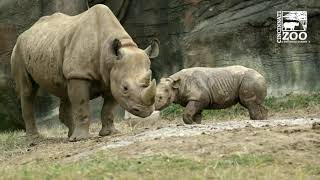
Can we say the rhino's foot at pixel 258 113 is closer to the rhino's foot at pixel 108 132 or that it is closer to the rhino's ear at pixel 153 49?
the rhino's ear at pixel 153 49

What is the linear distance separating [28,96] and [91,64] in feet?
6.49

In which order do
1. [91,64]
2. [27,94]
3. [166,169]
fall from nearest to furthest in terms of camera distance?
[166,169], [91,64], [27,94]

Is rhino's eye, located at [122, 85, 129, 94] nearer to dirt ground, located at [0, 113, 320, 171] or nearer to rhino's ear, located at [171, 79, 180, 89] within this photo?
dirt ground, located at [0, 113, 320, 171]

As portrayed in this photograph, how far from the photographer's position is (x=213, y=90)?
462 inches

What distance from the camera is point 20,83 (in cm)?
1137

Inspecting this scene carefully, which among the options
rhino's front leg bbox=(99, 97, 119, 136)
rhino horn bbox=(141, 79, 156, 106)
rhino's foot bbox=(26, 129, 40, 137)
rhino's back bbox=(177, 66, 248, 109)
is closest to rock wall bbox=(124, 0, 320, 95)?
rhino's back bbox=(177, 66, 248, 109)

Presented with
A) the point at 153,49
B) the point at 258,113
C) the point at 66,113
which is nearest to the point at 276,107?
the point at 258,113

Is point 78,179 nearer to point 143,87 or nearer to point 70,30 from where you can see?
point 143,87

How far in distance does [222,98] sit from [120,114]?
15.3 feet

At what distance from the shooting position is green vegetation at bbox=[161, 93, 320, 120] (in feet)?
48.8

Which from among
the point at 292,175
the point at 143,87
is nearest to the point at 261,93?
the point at 143,87

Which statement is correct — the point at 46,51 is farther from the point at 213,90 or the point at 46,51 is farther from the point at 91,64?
the point at 213,90

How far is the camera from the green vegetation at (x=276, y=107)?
48.8 ft

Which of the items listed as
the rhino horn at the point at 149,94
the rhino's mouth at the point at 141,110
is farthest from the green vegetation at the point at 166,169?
the rhino's mouth at the point at 141,110
